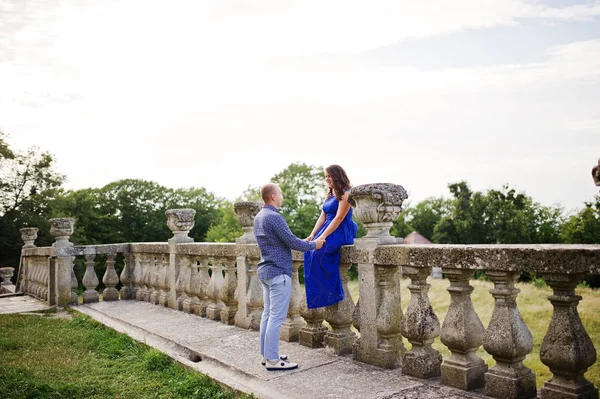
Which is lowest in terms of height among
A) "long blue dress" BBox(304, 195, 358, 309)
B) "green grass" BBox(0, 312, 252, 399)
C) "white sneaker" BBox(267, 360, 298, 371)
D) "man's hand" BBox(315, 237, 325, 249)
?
"green grass" BBox(0, 312, 252, 399)

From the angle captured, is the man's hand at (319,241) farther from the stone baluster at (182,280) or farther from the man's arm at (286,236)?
the stone baluster at (182,280)

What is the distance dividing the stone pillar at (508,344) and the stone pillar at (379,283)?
108cm

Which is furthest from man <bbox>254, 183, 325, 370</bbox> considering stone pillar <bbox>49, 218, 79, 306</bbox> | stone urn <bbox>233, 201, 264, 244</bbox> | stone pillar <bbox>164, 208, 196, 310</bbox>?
stone pillar <bbox>49, 218, 79, 306</bbox>

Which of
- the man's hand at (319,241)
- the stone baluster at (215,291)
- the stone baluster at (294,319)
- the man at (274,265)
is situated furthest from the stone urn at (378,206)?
the stone baluster at (215,291)

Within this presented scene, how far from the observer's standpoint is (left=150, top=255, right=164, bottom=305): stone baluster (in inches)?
360

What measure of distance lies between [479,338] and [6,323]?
7340 mm

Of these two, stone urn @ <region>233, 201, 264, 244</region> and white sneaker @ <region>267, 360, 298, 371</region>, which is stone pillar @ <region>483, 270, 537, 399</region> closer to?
white sneaker @ <region>267, 360, 298, 371</region>

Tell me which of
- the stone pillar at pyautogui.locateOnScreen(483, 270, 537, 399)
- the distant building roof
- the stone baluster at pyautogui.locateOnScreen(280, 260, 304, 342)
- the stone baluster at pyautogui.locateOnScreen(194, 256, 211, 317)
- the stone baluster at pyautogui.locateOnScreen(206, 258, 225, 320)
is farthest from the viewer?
the distant building roof

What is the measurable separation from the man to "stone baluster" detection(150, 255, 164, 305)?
4675 mm

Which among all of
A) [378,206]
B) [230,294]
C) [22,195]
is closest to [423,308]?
[378,206]

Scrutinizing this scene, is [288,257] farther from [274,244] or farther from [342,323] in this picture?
[342,323]

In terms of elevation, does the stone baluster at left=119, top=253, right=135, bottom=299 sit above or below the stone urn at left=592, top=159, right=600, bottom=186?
below

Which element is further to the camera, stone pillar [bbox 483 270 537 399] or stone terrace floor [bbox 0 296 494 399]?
stone terrace floor [bbox 0 296 494 399]

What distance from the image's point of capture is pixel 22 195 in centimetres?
3338
